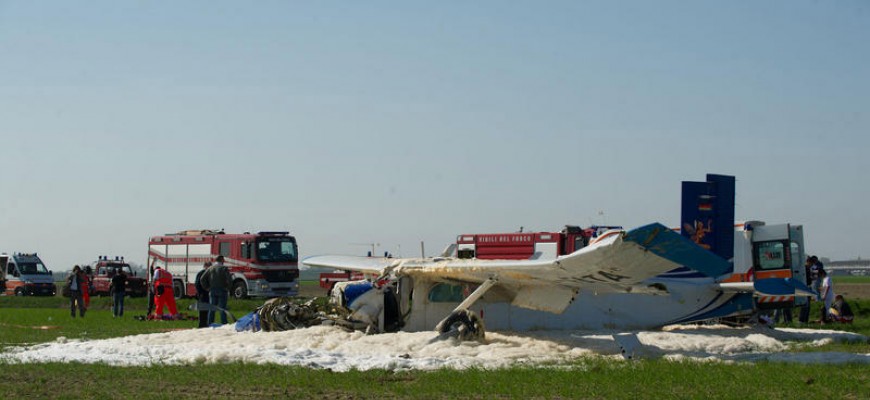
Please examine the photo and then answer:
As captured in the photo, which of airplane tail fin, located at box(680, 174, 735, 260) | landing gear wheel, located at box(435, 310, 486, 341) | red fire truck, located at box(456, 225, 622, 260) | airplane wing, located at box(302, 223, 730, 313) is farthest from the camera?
Answer: red fire truck, located at box(456, 225, 622, 260)

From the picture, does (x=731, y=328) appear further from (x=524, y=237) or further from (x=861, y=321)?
(x=524, y=237)

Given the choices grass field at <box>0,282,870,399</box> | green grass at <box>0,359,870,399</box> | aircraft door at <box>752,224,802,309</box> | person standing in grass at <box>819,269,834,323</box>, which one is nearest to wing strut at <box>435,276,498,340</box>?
grass field at <box>0,282,870,399</box>

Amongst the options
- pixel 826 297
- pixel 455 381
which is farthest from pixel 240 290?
pixel 455 381

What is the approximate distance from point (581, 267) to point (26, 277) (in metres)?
43.2

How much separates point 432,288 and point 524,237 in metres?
16.0

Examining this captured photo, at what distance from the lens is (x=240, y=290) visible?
39.3 m

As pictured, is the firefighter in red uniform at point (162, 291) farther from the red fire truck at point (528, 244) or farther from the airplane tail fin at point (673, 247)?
the airplane tail fin at point (673, 247)

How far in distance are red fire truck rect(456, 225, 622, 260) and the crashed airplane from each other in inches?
497

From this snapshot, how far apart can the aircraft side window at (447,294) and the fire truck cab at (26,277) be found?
127 ft

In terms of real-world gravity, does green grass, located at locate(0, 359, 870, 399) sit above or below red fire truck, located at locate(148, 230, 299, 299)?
below

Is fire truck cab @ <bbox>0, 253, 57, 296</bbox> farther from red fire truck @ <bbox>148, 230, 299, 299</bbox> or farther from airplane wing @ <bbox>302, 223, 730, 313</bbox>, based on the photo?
airplane wing @ <bbox>302, 223, 730, 313</bbox>

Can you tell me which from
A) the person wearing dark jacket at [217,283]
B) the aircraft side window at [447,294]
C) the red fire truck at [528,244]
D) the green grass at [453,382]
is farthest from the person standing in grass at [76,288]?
the green grass at [453,382]

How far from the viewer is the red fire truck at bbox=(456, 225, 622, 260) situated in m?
31.6

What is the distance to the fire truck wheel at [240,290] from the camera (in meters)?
39.2
